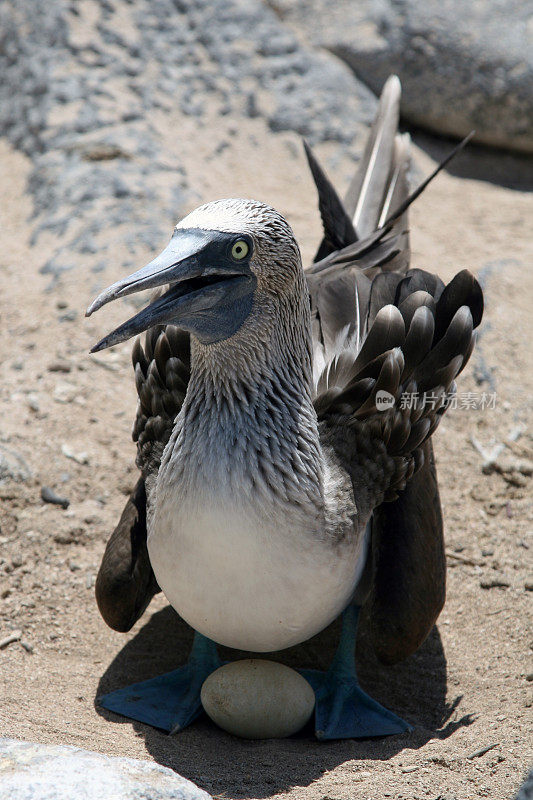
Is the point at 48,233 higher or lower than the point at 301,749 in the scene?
higher

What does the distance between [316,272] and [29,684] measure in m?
2.44

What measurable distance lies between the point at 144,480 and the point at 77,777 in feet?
5.25

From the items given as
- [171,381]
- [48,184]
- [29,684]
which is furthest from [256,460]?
[48,184]

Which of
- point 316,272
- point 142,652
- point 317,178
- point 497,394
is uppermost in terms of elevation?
point 317,178

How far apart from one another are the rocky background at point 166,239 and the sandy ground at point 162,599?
1 cm

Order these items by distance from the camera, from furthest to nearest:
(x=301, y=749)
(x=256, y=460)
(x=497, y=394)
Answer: (x=497, y=394) → (x=301, y=749) → (x=256, y=460)

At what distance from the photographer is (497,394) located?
20.0 ft

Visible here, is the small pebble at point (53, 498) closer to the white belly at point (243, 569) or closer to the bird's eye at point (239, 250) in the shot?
the white belly at point (243, 569)

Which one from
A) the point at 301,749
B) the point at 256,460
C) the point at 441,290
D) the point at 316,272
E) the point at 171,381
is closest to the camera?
the point at 256,460

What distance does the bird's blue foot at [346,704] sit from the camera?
3951 millimetres

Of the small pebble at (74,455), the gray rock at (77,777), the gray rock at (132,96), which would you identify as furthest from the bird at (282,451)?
the gray rock at (132,96)

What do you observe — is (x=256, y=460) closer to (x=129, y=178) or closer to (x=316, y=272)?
(x=316, y=272)

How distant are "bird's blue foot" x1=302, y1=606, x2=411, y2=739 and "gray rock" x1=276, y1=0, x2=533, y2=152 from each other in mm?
6082

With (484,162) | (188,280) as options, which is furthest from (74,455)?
→ (484,162)
